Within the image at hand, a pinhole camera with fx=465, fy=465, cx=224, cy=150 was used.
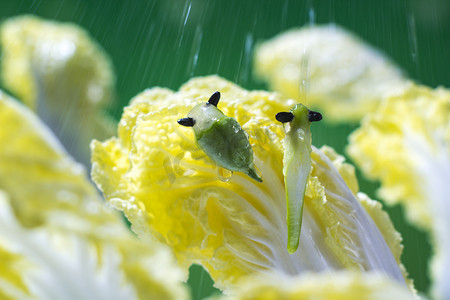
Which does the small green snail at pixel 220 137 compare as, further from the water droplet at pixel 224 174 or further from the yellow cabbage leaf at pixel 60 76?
the yellow cabbage leaf at pixel 60 76

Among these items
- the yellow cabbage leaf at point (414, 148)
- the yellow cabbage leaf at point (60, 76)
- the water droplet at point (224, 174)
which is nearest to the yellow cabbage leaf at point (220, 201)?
the water droplet at point (224, 174)

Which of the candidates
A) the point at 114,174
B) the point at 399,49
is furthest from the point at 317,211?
the point at 399,49

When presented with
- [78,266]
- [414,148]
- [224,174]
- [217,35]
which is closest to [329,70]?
[217,35]

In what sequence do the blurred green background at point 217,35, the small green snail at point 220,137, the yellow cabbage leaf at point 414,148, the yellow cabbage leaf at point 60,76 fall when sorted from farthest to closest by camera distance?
the blurred green background at point 217,35, the yellow cabbage leaf at point 60,76, the yellow cabbage leaf at point 414,148, the small green snail at point 220,137

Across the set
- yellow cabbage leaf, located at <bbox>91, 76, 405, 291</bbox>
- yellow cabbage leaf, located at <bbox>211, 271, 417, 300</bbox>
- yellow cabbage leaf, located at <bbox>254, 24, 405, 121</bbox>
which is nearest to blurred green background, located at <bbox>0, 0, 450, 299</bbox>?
yellow cabbage leaf, located at <bbox>254, 24, 405, 121</bbox>

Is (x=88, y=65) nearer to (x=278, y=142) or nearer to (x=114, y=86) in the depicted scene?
(x=114, y=86)
